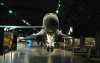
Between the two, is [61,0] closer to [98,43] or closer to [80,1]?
[80,1]

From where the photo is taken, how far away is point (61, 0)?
1967 inches

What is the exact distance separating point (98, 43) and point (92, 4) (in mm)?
16428

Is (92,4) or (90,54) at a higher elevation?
(92,4)

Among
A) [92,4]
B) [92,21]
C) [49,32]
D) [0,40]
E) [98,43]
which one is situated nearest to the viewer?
[98,43]

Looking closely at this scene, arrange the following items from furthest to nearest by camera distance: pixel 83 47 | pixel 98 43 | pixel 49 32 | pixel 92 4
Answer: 1. pixel 83 47
2. pixel 92 4
3. pixel 49 32
4. pixel 98 43

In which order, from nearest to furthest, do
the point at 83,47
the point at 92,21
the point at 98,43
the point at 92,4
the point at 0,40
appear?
1. the point at 98,43
2. the point at 0,40
3. the point at 92,4
4. the point at 83,47
5. the point at 92,21

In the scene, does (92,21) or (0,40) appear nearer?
(0,40)

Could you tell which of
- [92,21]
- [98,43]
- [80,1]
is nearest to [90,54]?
[98,43]

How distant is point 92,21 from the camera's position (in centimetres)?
4947

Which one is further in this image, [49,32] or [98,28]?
[98,28]

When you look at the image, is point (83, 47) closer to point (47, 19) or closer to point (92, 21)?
point (92, 21)

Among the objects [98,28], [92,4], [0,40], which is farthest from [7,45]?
[98,28]

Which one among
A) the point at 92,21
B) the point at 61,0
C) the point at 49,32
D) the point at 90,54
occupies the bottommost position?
the point at 90,54

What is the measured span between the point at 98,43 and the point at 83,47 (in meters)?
18.8
